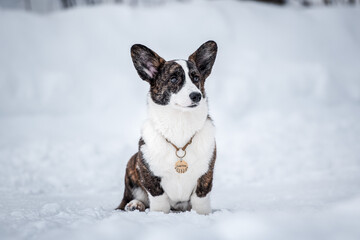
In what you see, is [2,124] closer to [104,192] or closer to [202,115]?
[104,192]

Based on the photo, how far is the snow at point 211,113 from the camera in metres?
2.26

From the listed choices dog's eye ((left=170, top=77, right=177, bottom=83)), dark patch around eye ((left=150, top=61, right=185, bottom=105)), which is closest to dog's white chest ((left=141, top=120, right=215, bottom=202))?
dark patch around eye ((left=150, top=61, right=185, bottom=105))

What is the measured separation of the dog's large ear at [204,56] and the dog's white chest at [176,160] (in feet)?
2.13

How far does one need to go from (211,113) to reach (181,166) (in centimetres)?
546

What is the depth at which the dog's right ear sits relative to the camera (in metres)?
2.99

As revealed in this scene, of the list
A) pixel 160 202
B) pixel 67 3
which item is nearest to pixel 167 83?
pixel 160 202

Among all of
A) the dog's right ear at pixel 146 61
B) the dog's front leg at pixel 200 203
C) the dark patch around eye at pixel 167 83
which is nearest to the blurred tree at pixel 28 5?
the dog's right ear at pixel 146 61

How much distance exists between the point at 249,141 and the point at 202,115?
3.80m

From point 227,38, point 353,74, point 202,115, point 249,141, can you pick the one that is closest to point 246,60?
point 227,38

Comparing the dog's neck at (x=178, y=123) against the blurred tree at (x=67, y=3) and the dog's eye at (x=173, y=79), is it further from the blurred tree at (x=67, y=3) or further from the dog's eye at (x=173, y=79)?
the blurred tree at (x=67, y=3)

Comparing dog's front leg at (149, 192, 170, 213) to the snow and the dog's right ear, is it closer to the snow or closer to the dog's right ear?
the snow

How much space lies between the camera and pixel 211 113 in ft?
26.7

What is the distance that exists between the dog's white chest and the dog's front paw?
33 centimetres

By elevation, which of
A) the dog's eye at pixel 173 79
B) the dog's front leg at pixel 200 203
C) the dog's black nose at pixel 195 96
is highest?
the dog's eye at pixel 173 79
